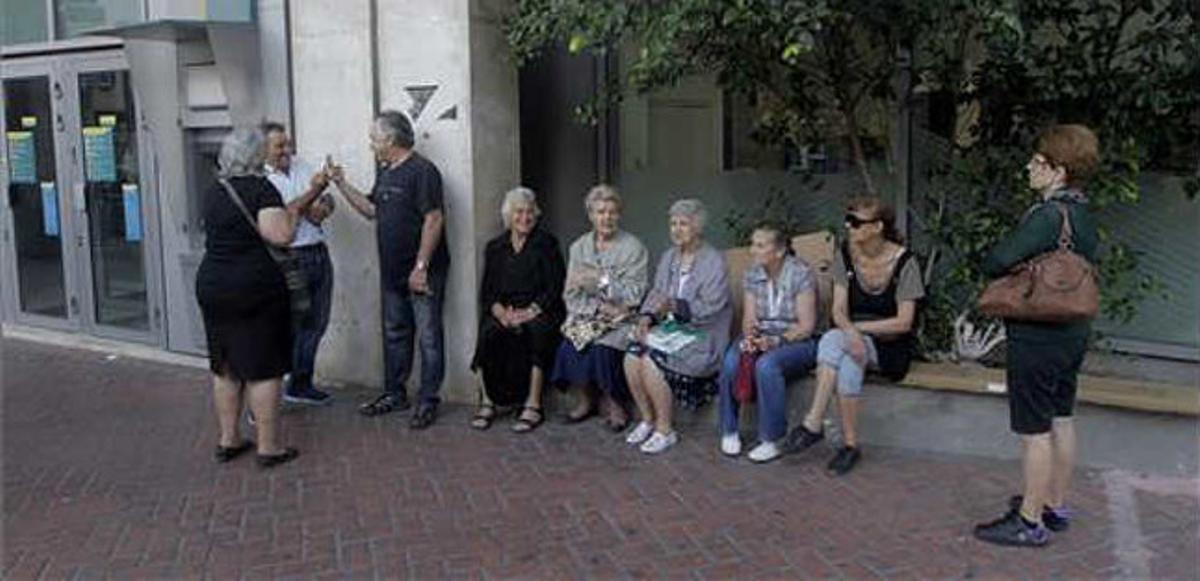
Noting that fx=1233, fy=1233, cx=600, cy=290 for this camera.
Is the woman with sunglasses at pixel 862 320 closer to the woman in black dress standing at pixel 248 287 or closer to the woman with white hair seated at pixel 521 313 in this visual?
the woman with white hair seated at pixel 521 313

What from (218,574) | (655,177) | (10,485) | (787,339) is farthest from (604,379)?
(10,485)

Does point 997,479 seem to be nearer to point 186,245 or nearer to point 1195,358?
point 1195,358

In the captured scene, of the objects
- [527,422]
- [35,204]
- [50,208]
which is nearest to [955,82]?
[527,422]

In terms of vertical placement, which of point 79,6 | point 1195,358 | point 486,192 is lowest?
point 1195,358

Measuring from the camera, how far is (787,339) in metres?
5.80

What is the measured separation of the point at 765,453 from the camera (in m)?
5.71

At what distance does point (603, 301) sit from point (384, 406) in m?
1.49

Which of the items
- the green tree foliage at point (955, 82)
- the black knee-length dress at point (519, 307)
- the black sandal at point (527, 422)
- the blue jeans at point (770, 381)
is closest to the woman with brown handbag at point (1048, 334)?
the green tree foliage at point (955, 82)

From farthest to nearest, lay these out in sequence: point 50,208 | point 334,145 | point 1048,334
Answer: point 50,208 < point 334,145 < point 1048,334

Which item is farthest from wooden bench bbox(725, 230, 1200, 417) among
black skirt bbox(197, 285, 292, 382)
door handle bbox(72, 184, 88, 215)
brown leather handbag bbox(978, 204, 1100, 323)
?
door handle bbox(72, 184, 88, 215)

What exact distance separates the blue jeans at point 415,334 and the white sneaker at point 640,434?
3.87 ft

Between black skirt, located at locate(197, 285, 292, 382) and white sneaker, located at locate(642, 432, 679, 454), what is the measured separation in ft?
5.86

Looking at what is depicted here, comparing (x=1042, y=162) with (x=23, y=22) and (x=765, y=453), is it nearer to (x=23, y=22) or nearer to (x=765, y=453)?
(x=765, y=453)

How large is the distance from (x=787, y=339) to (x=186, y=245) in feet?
14.9
